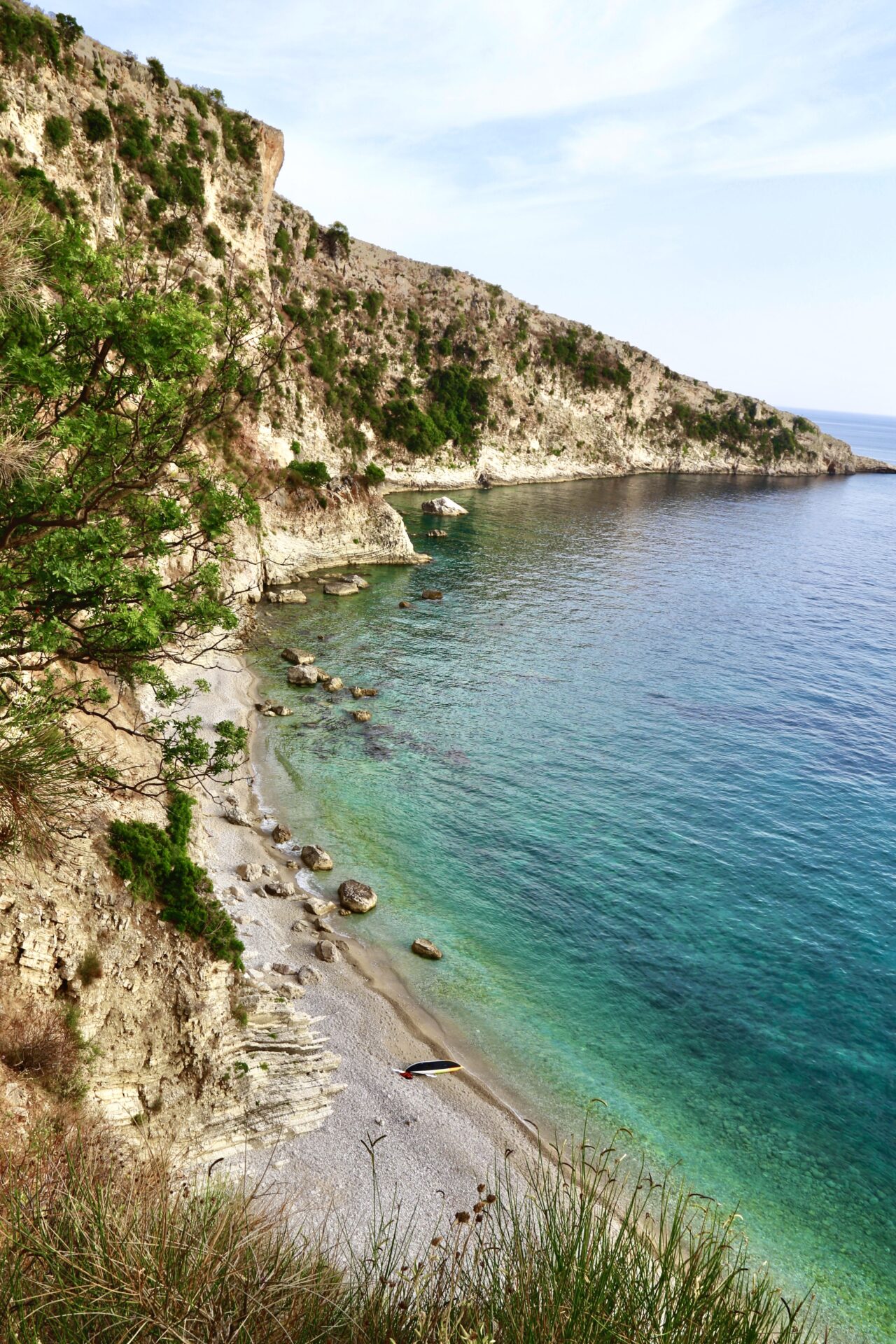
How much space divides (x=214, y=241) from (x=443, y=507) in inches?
1524

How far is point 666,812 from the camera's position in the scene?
34.7 m

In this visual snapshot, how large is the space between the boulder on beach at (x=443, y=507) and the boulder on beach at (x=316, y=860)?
234 feet

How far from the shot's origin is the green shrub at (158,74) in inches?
2675

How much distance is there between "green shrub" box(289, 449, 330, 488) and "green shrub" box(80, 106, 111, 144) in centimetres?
2932

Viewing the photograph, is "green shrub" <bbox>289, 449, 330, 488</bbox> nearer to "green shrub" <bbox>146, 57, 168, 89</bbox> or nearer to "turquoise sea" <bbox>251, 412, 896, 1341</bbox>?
"turquoise sea" <bbox>251, 412, 896, 1341</bbox>

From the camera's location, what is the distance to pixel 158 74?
68438mm

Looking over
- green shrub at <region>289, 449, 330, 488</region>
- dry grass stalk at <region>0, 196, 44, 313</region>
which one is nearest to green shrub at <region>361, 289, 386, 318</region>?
green shrub at <region>289, 449, 330, 488</region>

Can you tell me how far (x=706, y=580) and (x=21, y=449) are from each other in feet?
245

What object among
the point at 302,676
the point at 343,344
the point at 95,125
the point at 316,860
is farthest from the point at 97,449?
the point at 343,344

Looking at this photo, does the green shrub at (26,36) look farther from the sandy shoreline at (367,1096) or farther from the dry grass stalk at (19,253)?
the sandy shoreline at (367,1096)

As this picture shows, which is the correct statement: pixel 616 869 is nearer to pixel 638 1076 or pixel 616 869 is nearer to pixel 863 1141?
pixel 638 1076

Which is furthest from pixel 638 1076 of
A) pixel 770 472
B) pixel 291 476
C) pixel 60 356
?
pixel 770 472

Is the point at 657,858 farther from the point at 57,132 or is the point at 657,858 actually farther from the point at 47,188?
the point at 57,132

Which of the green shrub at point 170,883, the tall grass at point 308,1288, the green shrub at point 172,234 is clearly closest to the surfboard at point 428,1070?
the green shrub at point 170,883
